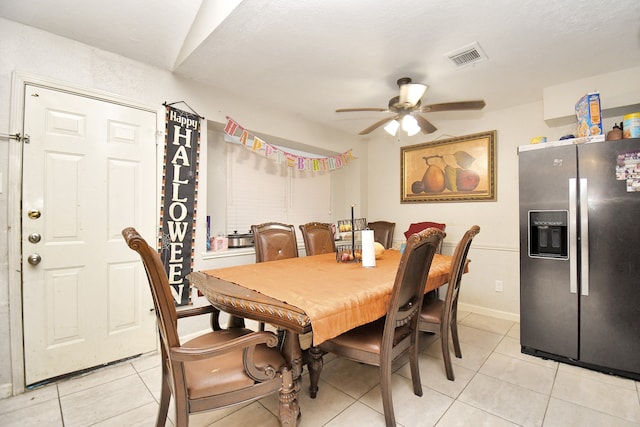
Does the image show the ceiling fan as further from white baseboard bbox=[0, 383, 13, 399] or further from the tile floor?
white baseboard bbox=[0, 383, 13, 399]

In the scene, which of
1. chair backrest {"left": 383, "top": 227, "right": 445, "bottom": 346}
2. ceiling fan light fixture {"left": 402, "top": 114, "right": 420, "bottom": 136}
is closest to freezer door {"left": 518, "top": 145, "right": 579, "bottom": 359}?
ceiling fan light fixture {"left": 402, "top": 114, "right": 420, "bottom": 136}

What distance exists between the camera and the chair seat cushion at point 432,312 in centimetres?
201

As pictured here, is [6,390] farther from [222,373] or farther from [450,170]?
A: [450,170]

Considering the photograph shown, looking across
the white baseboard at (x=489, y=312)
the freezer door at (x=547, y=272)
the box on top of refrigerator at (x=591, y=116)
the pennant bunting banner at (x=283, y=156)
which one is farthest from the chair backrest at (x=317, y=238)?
the box on top of refrigerator at (x=591, y=116)

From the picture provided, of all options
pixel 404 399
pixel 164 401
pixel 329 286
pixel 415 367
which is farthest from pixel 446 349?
pixel 164 401

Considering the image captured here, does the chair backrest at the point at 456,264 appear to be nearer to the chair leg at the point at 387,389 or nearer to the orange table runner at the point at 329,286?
the orange table runner at the point at 329,286

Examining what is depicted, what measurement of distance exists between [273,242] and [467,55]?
7.43 feet

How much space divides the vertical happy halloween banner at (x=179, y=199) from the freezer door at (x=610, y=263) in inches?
131

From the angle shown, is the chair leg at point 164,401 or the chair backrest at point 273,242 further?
the chair backrest at point 273,242

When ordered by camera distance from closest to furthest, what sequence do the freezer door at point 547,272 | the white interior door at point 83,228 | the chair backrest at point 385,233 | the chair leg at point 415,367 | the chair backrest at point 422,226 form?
the chair leg at point 415,367 < the white interior door at point 83,228 < the freezer door at point 547,272 < the chair backrest at point 422,226 < the chair backrest at point 385,233

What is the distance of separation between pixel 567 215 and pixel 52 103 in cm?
402

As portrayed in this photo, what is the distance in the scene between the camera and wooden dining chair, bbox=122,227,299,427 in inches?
41.8

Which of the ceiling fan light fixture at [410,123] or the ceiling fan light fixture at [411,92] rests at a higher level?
the ceiling fan light fixture at [411,92]

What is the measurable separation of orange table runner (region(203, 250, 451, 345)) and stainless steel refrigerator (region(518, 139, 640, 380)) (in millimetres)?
919
